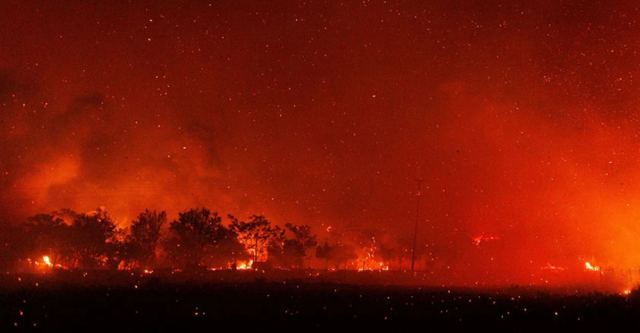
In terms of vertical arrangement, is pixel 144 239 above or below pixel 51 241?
above

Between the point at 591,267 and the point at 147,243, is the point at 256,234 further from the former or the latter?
the point at 591,267

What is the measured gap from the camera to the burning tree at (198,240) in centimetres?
7825

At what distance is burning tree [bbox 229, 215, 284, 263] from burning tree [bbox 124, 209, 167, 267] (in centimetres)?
999

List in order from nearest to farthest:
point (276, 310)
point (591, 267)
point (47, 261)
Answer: point (276, 310)
point (47, 261)
point (591, 267)

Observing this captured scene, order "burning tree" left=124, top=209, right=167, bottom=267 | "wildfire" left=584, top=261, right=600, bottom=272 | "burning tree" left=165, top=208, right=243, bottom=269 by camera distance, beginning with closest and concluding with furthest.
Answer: "burning tree" left=124, top=209, right=167, bottom=267, "burning tree" left=165, top=208, right=243, bottom=269, "wildfire" left=584, top=261, right=600, bottom=272

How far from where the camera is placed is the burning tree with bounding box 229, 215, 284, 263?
8800cm

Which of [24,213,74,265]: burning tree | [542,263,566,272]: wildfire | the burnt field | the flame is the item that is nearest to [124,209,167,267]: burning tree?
[24,213,74,265]: burning tree

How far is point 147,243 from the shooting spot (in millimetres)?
77688

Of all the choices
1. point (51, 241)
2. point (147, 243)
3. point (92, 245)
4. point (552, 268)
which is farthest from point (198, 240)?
point (552, 268)

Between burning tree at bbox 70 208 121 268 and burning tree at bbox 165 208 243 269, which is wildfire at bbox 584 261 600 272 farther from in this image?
burning tree at bbox 70 208 121 268

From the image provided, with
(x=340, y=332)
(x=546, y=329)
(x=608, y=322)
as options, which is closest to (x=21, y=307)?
(x=340, y=332)

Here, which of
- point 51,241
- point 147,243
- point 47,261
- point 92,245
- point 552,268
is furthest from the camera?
point 552,268

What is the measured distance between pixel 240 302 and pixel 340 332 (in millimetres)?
10201

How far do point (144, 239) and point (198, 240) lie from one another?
590 centimetres
